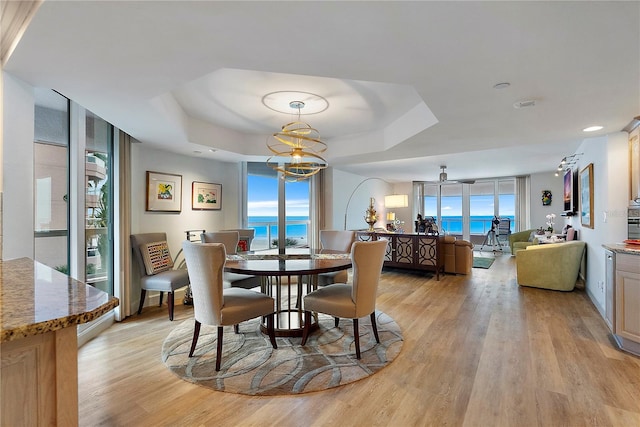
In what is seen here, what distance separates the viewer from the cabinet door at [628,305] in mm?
2709

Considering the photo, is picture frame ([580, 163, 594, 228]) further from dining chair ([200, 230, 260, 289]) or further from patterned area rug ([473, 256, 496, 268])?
dining chair ([200, 230, 260, 289])

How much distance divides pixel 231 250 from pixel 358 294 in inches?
89.5

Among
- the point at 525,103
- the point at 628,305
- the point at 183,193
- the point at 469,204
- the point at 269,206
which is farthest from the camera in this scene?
the point at 469,204

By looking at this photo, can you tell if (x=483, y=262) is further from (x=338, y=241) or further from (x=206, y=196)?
(x=206, y=196)

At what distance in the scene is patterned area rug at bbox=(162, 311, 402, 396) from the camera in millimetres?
2309

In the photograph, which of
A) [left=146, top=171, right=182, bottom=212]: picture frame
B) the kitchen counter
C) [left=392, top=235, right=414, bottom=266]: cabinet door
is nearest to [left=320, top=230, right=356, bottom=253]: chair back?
[left=392, top=235, right=414, bottom=266]: cabinet door

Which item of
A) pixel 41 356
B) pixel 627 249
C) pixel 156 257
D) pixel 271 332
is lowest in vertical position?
pixel 271 332

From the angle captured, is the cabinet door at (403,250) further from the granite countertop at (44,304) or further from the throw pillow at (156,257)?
the granite countertop at (44,304)

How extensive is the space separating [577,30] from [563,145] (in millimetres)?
4493

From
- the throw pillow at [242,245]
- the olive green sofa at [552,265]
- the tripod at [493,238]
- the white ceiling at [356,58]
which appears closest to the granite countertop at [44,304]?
the white ceiling at [356,58]

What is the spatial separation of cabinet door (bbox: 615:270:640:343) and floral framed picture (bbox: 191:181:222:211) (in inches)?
206

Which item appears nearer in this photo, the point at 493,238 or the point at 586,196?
the point at 586,196

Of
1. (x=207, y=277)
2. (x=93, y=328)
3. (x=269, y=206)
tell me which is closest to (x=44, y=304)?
(x=207, y=277)

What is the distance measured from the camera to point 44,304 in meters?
1.04
